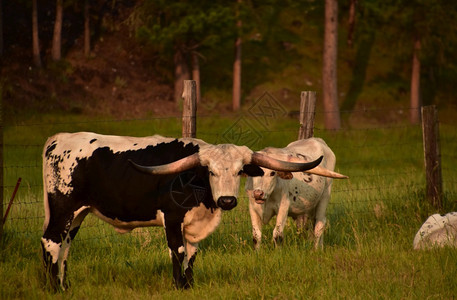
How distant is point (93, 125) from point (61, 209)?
576 inches

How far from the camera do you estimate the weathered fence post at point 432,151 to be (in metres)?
10.5

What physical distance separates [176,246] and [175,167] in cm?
79

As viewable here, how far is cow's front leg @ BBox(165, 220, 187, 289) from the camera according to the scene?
20.7ft

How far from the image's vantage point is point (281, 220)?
27.2 ft

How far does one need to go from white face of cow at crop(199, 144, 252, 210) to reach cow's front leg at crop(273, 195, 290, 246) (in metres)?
2.24

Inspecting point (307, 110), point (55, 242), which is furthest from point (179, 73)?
point (55, 242)

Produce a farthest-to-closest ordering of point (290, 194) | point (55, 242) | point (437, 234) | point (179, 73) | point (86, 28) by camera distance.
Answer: point (86, 28)
point (179, 73)
point (290, 194)
point (437, 234)
point (55, 242)

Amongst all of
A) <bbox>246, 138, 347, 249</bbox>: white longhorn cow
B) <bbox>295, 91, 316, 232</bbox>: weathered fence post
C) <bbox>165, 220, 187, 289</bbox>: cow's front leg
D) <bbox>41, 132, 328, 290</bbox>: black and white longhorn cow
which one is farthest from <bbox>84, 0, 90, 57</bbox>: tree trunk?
<bbox>165, 220, 187, 289</bbox>: cow's front leg

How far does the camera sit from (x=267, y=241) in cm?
862

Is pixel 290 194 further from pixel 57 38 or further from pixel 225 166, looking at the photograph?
pixel 57 38

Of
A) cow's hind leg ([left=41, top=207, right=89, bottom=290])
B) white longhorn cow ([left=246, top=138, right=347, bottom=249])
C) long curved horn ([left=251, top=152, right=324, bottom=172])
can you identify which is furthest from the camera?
A: white longhorn cow ([left=246, top=138, right=347, bottom=249])

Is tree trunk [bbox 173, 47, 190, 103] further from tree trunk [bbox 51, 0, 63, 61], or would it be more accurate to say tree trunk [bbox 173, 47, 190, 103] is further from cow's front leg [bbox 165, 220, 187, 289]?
cow's front leg [bbox 165, 220, 187, 289]

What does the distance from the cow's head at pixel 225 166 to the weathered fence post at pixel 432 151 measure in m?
5.00

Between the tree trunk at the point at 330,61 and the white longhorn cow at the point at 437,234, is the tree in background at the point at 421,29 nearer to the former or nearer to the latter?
the tree trunk at the point at 330,61
